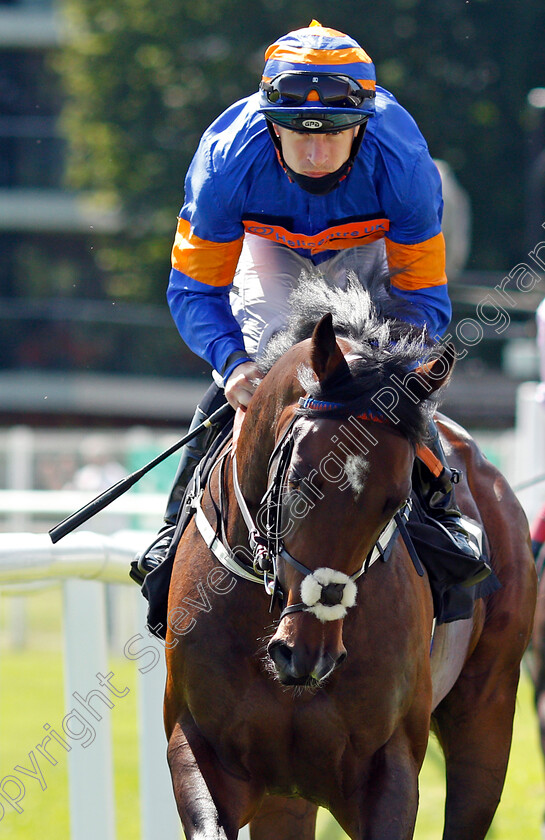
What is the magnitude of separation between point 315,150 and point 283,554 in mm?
1262

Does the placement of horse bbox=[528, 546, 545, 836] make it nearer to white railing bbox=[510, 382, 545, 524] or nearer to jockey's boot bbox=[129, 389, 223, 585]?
jockey's boot bbox=[129, 389, 223, 585]

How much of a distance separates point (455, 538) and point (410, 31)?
71.6 ft

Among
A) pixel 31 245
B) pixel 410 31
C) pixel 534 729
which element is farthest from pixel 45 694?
pixel 31 245

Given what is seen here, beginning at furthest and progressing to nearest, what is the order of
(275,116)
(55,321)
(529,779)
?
(55,321)
(529,779)
(275,116)

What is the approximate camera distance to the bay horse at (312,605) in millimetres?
2861

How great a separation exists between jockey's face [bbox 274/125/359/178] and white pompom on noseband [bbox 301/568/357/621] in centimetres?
132

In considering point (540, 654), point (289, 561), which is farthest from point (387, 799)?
point (540, 654)

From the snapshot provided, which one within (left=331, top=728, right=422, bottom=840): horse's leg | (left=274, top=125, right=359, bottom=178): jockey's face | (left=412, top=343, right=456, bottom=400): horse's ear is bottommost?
(left=331, top=728, right=422, bottom=840): horse's leg

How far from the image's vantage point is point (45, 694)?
963cm

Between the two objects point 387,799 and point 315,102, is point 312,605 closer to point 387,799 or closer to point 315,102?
A: point 387,799

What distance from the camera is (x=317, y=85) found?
3.58 meters

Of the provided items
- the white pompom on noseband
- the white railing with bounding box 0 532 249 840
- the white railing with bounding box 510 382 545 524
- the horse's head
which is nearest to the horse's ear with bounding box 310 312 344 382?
the horse's head

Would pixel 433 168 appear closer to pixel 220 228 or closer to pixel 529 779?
pixel 220 228

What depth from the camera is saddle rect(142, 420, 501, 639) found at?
3.76 m
